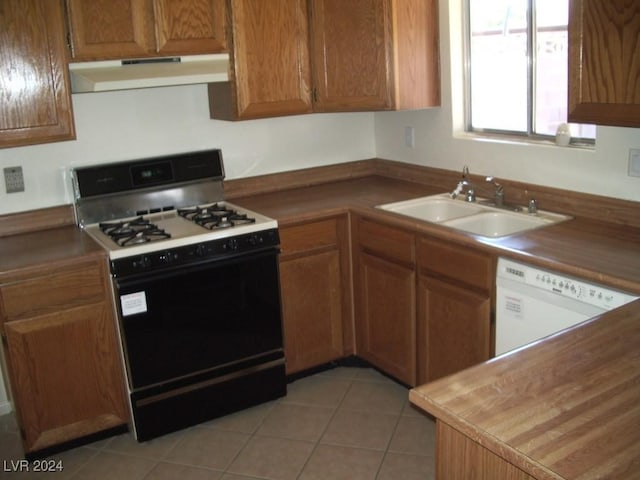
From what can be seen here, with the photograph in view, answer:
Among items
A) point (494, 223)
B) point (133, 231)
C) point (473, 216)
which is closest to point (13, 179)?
point (133, 231)

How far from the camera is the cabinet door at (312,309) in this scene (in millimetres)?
3379

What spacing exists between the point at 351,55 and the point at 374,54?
14 cm

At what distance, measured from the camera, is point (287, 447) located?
298cm

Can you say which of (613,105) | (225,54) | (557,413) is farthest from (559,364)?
→ (225,54)

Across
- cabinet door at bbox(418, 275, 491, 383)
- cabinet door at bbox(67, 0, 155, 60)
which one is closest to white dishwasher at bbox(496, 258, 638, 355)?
cabinet door at bbox(418, 275, 491, 383)

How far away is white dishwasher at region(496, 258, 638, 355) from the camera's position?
2277 mm

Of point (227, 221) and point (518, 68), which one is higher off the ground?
point (518, 68)

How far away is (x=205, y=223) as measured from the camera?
3.18m

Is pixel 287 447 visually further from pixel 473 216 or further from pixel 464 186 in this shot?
pixel 464 186

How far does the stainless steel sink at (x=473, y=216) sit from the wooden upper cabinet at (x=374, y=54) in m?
0.50

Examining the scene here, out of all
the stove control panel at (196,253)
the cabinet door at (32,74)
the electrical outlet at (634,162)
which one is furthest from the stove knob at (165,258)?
the electrical outlet at (634,162)

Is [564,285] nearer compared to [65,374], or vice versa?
[564,285]

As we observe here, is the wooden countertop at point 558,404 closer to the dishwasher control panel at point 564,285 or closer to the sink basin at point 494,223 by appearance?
the dishwasher control panel at point 564,285

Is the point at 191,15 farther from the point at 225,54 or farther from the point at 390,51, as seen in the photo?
→ the point at 390,51
